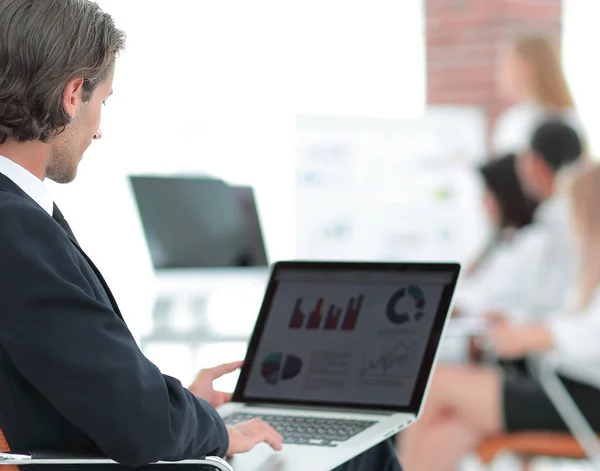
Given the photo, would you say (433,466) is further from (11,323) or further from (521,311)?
(11,323)

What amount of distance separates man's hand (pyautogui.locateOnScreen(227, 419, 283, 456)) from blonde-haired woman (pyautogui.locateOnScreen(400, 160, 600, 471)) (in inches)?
69.5

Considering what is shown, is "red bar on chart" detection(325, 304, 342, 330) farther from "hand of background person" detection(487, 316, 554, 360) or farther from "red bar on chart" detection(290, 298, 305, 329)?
"hand of background person" detection(487, 316, 554, 360)

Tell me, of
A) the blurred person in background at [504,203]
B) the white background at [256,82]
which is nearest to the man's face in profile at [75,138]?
the white background at [256,82]

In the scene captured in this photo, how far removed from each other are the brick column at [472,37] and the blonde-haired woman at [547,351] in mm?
2482

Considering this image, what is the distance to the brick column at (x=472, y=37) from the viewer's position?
5395 millimetres

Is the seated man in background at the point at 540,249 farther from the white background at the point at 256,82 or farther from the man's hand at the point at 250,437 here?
the man's hand at the point at 250,437

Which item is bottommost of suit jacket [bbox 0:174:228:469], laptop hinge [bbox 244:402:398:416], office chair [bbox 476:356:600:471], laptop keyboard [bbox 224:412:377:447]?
office chair [bbox 476:356:600:471]

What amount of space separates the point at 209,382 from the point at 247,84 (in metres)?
3.56

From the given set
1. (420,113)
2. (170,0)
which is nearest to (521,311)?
(420,113)

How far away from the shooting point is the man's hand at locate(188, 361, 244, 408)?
60.6 inches

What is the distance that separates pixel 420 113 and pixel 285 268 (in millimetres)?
3821

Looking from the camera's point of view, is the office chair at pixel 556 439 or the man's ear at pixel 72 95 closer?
the man's ear at pixel 72 95

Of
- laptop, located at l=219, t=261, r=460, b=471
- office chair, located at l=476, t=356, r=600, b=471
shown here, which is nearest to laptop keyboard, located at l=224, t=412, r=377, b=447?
laptop, located at l=219, t=261, r=460, b=471

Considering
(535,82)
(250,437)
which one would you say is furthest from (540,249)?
(250,437)
